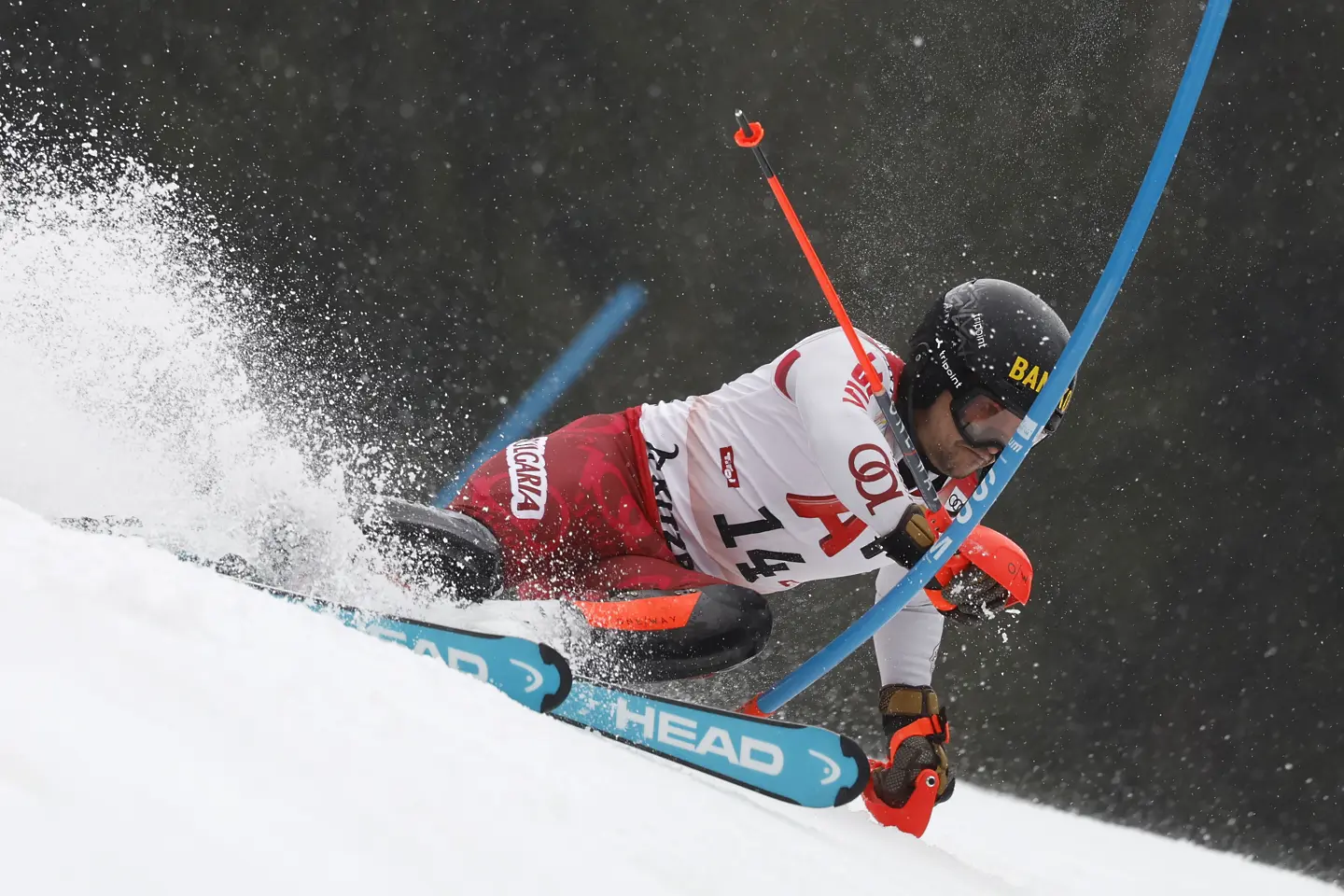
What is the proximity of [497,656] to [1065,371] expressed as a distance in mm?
1172

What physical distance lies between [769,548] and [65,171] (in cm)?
298

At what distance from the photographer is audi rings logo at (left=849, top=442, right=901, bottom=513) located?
2.16 m

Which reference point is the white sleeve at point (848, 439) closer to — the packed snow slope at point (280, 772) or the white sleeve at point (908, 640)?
the white sleeve at point (908, 640)

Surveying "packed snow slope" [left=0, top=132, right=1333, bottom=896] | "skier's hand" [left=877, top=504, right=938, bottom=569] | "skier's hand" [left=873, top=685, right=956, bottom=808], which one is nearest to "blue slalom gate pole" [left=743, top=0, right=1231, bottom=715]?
"skier's hand" [left=877, top=504, right=938, bottom=569]

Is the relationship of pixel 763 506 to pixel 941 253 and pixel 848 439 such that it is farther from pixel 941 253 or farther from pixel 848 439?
pixel 941 253

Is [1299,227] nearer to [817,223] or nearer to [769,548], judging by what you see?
[817,223]

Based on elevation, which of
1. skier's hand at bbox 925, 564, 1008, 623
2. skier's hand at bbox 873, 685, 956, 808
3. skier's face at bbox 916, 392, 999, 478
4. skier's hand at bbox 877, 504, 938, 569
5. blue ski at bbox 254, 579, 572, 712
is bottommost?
skier's hand at bbox 873, 685, 956, 808

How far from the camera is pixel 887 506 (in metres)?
2.18

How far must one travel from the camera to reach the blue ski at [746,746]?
195 cm

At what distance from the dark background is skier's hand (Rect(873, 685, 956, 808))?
1.70m

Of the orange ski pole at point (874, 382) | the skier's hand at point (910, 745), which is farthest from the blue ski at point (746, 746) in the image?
the orange ski pole at point (874, 382)

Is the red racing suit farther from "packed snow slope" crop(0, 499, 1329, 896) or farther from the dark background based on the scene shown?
the dark background

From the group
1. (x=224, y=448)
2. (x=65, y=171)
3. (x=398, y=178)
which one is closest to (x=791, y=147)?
(x=398, y=178)

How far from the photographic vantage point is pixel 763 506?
2.49 meters
